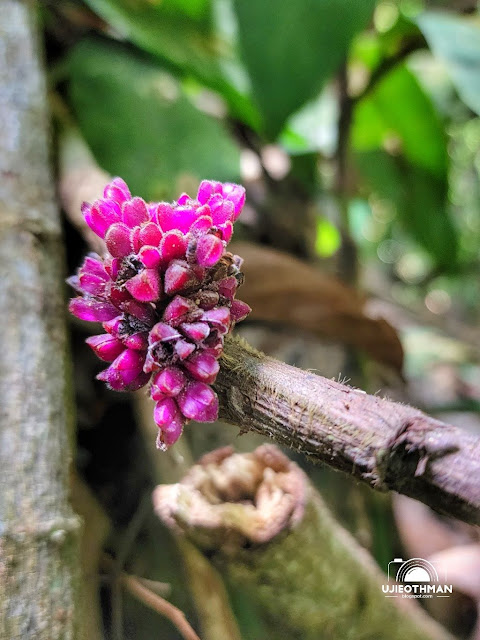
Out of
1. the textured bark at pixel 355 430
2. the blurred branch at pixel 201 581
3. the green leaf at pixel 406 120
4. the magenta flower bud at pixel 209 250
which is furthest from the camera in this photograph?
the green leaf at pixel 406 120

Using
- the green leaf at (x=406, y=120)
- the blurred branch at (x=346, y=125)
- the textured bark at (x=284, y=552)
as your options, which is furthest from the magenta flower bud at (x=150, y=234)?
the green leaf at (x=406, y=120)

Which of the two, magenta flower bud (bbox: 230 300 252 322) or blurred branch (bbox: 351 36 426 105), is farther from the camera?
blurred branch (bbox: 351 36 426 105)

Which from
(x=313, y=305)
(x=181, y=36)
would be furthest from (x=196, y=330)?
(x=181, y=36)

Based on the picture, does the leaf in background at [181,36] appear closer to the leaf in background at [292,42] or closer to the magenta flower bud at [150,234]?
the leaf in background at [292,42]

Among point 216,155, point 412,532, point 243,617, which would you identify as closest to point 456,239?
point 216,155

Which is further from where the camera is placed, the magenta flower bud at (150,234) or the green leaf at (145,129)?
the green leaf at (145,129)

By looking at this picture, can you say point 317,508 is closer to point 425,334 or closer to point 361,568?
point 361,568

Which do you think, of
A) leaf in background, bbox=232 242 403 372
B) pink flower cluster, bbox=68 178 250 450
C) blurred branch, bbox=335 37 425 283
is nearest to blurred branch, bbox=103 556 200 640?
pink flower cluster, bbox=68 178 250 450

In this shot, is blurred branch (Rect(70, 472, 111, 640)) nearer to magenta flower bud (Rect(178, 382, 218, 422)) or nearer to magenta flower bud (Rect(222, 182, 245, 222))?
magenta flower bud (Rect(178, 382, 218, 422))
